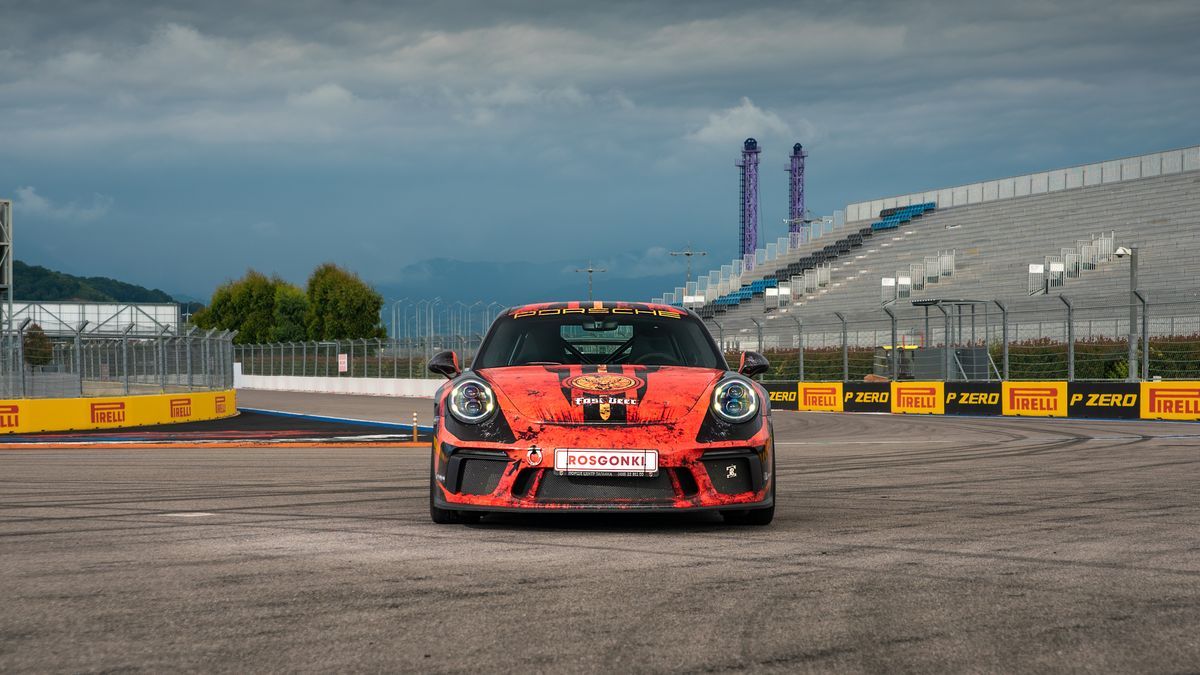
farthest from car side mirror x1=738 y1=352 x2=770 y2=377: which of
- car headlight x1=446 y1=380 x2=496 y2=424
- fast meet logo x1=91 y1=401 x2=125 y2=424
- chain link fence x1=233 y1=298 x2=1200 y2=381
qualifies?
fast meet logo x1=91 y1=401 x2=125 y2=424

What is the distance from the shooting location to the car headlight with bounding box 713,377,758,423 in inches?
282

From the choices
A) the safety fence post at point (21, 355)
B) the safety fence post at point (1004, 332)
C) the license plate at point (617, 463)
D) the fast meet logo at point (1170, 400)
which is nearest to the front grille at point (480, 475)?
the license plate at point (617, 463)

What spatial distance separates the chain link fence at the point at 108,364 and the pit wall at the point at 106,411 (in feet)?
0.64

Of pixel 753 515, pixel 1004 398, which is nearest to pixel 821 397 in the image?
pixel 1004 398

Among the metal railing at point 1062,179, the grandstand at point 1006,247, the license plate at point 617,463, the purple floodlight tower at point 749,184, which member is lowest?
the license plate at point 617,463

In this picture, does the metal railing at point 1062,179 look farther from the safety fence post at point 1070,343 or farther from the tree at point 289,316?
the tree at point 289,316

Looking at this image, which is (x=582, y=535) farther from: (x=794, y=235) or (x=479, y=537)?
(x=794, y=235)

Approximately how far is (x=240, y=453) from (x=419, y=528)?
9531 millimetres

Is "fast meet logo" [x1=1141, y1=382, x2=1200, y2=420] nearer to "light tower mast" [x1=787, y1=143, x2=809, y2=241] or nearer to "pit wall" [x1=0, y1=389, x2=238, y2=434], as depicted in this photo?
"pit wall" [x1=0, y1=389, x2=238, y2=434]

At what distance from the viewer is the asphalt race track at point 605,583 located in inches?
163

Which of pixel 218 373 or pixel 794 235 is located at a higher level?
pixel 794 235

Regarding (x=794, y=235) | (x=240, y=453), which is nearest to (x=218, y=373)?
(x=240, y=453)

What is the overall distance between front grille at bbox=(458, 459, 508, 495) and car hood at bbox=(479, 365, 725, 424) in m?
0.30

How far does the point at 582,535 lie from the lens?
693 centimetres
